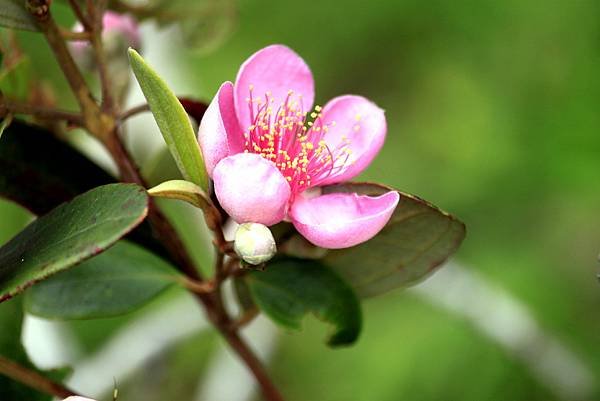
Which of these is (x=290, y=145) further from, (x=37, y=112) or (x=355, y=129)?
(x=37, y=112)

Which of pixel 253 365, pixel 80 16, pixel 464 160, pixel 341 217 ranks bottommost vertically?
pixel 464 160

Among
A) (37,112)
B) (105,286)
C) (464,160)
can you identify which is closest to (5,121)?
(37,112)

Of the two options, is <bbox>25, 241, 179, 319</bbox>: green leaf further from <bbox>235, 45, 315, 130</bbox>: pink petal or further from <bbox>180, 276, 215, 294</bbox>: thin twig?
<bbox>235, 45, 315, 130</bbox>: pink petal

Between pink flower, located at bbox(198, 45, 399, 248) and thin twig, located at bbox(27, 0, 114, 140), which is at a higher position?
thin twig, located at bbox(27, 0, 114, 140)

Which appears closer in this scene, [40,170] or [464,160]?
[40,170]

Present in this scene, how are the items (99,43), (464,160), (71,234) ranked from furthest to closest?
1. (464,160)
2. (99,43)
3. (71,234)

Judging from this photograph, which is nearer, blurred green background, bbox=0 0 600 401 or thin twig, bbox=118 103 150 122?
thin twig, bbox=118 103 150 122

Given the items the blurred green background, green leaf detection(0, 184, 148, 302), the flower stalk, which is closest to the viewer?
green leaf detection(0, 184, 148, 302)

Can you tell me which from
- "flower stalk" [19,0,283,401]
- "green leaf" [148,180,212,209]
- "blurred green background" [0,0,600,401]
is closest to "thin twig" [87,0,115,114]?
"flower stalk" [19,0,283,401]

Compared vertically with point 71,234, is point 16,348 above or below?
below
